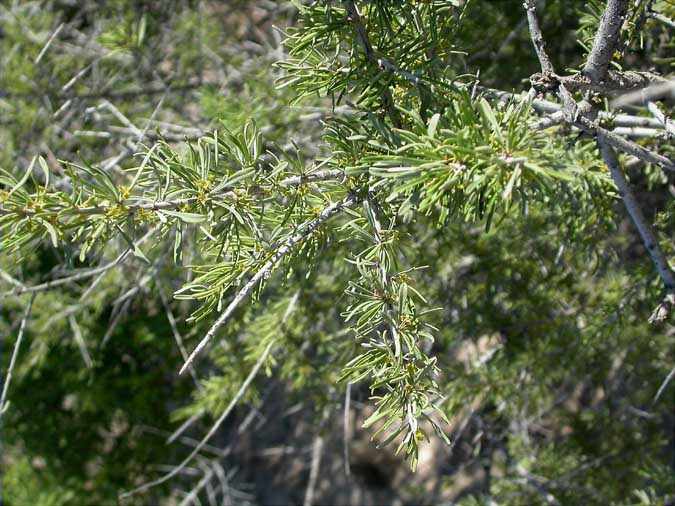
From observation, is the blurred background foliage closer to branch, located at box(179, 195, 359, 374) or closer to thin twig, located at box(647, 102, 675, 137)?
branch, located at box(179, 195, 359, 374)

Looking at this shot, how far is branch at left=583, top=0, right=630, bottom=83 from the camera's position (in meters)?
1.06

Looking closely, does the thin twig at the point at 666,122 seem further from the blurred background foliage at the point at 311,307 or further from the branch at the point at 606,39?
the blurred background foliage at the point at 311,307

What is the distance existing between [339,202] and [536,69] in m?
1.40

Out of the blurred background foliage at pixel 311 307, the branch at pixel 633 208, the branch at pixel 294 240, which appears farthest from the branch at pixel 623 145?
the branch at pixel 294 240

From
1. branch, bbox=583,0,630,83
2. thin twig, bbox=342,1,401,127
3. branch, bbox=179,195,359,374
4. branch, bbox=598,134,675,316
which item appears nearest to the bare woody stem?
branch, bbox=598,134,675,316

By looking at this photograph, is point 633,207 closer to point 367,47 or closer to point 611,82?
point 611,82

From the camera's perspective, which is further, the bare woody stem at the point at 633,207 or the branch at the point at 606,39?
the bare woody stem at the point at 633,207

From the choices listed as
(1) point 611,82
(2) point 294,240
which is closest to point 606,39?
(1) point 611,82

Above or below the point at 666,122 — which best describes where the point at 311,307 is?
below

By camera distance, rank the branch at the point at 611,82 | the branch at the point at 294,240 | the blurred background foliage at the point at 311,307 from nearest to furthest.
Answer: the branch at the point at 294,240, the branch at the point at 611,82, the blurred background foliage at the point at 311,307

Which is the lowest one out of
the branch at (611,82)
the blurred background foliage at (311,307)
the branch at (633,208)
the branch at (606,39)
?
the blurred background foliage at (311,307)

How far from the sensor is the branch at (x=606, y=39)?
1.06 m

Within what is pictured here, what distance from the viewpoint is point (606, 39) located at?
3.58 ft

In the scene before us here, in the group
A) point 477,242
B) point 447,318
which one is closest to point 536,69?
point 477,242
